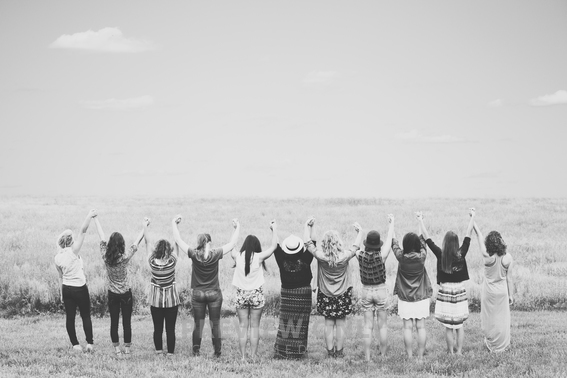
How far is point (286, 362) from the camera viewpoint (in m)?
11.1

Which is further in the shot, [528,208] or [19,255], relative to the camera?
[528,208]

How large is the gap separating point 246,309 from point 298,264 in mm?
1215

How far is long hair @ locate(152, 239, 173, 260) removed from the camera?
1090cm

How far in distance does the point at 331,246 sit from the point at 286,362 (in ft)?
7.26

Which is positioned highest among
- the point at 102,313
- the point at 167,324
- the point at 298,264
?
the point at 298,264

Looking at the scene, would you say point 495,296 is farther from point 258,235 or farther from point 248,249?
point 258,235

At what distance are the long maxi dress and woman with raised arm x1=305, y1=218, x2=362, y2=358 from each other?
8.80 feet

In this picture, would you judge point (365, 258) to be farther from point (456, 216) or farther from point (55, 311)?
point (456, 216)

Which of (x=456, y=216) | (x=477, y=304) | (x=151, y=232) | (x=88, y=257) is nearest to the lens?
(x=477, y=304)

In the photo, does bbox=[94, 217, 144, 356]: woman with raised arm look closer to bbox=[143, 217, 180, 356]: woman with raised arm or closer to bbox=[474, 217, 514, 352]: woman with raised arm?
bbox=[143, 217, 180, 356]: woman with raised arm

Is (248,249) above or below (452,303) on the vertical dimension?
above

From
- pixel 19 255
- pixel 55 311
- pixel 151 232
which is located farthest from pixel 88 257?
pixel 151 232

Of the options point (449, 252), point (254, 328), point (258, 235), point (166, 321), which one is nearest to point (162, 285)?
point (166, 321)

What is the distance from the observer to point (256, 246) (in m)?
11.1
